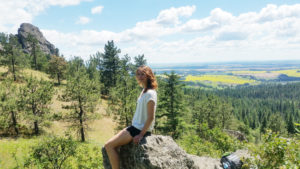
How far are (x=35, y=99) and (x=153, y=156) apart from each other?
2651cm

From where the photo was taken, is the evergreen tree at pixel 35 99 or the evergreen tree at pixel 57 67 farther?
the evergreen tree at pixel 57 67

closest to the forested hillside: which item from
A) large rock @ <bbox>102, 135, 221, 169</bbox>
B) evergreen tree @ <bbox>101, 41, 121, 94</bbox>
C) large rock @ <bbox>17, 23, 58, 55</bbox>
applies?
large rock @ <bbox>102, 135, 221, 169</bbox>

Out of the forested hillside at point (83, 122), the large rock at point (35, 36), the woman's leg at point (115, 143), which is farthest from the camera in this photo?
the large rock at point (35, 36)

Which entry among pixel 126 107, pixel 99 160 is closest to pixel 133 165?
pixel 99 160

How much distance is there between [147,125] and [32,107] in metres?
27.2

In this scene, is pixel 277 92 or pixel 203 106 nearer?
pixel 203 106

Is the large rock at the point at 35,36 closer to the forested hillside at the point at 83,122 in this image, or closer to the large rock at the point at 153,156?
the forested hillside at the point at 83,122

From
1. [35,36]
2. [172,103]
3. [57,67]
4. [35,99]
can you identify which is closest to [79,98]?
[35,99]

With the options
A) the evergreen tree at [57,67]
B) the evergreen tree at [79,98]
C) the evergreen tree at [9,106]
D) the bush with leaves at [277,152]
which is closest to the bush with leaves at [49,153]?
the bush with leaves at [277,152]

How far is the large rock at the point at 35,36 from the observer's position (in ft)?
309

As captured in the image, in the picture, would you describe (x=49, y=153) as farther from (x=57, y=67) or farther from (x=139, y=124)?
(x=57, y=67)

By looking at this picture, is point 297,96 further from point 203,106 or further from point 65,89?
point 65,89

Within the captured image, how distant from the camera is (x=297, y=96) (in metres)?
188

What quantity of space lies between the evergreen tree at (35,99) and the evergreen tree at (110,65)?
27970mm
